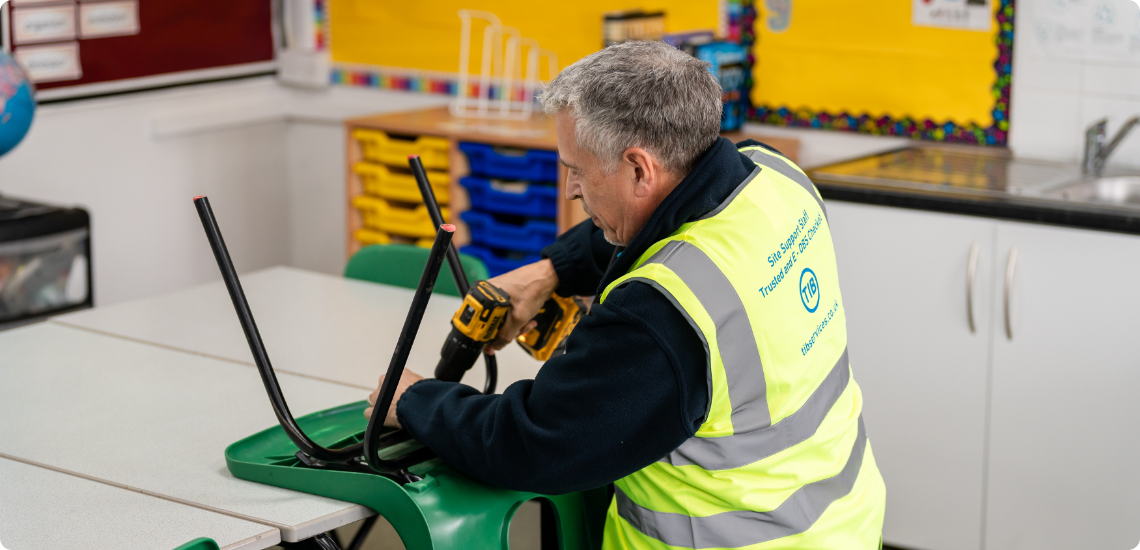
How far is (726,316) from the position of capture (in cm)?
123

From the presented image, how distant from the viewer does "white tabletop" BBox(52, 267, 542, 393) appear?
198 cm

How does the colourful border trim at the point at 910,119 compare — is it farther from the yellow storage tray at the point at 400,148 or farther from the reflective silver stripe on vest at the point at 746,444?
the reflective silver stripe on vest at the point at 746,444

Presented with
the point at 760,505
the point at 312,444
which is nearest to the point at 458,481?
the point at 312,444

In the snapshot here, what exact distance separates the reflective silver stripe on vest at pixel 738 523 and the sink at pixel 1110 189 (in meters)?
1.67

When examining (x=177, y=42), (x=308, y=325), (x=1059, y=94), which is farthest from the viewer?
(x=177, y=42)

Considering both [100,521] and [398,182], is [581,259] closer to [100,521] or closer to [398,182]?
[100,521]

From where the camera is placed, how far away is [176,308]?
231 centimetres

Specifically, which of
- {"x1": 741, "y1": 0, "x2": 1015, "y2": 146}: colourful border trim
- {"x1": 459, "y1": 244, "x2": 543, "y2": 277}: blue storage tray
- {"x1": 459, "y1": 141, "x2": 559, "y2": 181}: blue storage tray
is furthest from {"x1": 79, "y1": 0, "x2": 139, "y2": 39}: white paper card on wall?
{"x1": 741, "y1": 0, "x2": 1015, "y2": 146}: colourful border trim

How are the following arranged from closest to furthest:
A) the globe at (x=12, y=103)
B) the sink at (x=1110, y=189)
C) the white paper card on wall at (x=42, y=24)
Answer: the globe at (x=12, y=103), the sink at (x=1110, y=189), the white paper card on wall at (x=42, y=24)

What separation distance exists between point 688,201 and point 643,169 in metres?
0.06

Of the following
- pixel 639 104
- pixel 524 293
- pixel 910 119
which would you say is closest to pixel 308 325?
→ pixel 524 293

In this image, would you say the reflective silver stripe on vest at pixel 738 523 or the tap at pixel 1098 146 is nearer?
the reflective silver stripe on vest at pixel 738 523

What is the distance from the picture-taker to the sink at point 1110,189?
2738 millimetres

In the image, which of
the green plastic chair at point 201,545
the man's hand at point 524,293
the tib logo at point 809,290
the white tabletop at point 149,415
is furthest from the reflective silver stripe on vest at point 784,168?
the green plastic chair at point 201,545
